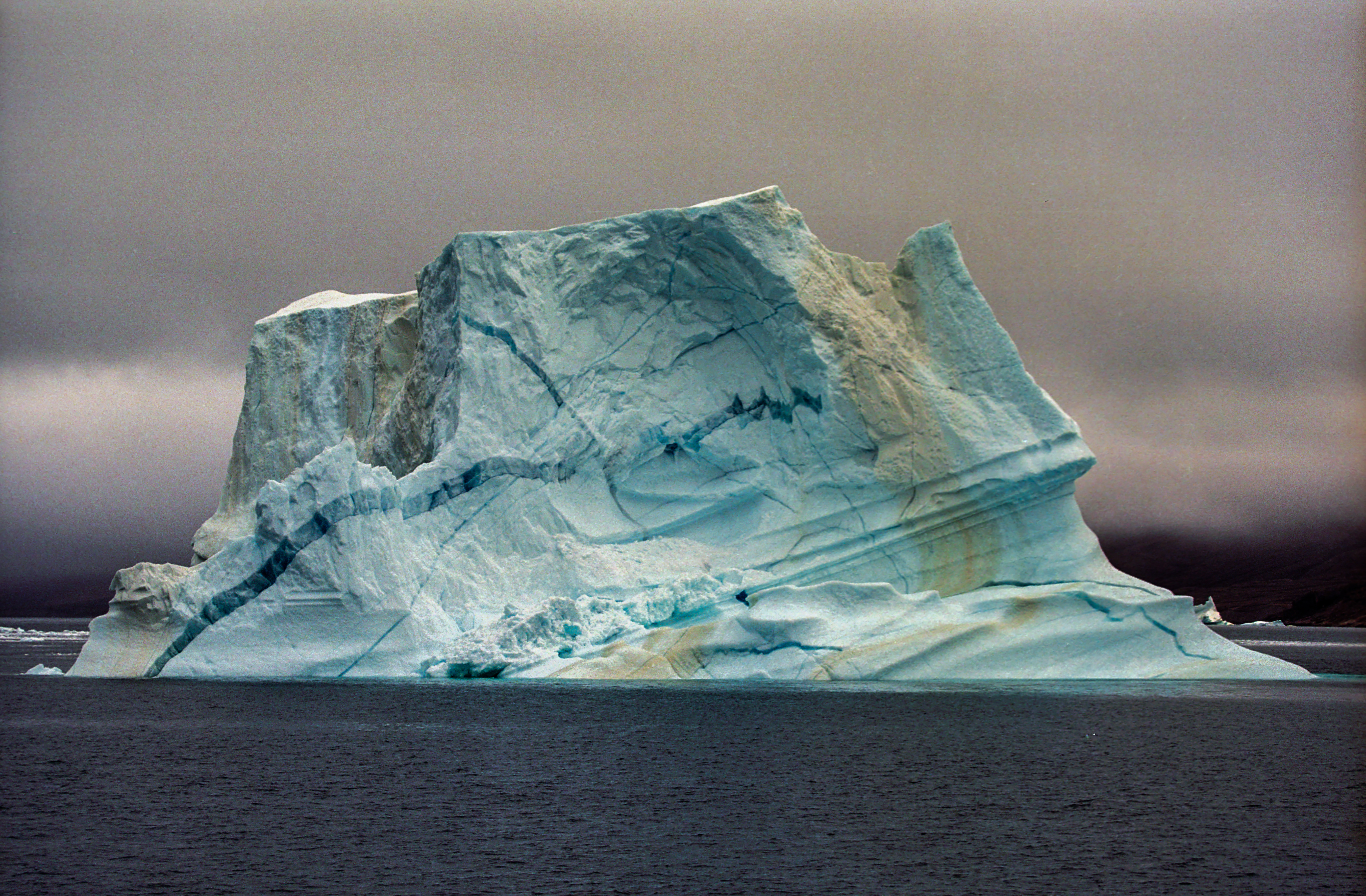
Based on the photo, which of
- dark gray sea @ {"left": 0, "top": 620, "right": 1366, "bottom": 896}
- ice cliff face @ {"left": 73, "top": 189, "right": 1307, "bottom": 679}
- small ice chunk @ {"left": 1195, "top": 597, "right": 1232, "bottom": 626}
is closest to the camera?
dark gray sea @ {"left": 0, "top": 620, "right": 1366, "bottom": 896}

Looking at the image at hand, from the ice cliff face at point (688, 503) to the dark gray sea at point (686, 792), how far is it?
0.93 meters

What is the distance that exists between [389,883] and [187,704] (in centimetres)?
933

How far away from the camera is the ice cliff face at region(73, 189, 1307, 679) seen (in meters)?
19.5

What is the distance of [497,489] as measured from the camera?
73.4ft

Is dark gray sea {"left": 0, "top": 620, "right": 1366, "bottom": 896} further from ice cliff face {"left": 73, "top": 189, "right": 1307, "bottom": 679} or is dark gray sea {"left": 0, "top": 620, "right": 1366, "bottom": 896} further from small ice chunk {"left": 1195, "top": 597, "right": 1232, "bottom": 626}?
small ice chunk {"left": 1195, "top": 597, "right": 1232, "bottom": 626}

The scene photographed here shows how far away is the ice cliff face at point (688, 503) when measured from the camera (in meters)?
19.5

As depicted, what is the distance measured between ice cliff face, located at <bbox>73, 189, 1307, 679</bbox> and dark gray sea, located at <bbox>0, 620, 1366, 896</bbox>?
0.93m

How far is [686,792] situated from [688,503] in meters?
10.8

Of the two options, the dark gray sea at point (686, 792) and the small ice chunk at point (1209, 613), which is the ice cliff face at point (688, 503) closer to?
the dark gray sea at point (686, 792)

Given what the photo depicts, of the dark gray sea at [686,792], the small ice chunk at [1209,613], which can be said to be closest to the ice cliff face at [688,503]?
the dark gray sea at [686,792]

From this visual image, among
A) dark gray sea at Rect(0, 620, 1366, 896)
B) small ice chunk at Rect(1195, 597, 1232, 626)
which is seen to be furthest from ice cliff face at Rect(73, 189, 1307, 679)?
small ice chunk at Rect(1195, 597, 1232, 626)

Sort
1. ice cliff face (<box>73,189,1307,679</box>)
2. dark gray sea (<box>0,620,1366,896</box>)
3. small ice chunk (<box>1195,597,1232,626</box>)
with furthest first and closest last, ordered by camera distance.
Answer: small ice chunk (<box>1195,597,1232,626</box>)
ice cliff face (<box>73,189,1307,679</box>)
dark gray sea (<box>0,620,1366,896</box>)

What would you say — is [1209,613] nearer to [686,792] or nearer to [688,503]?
[688,503]

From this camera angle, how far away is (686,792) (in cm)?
1238
